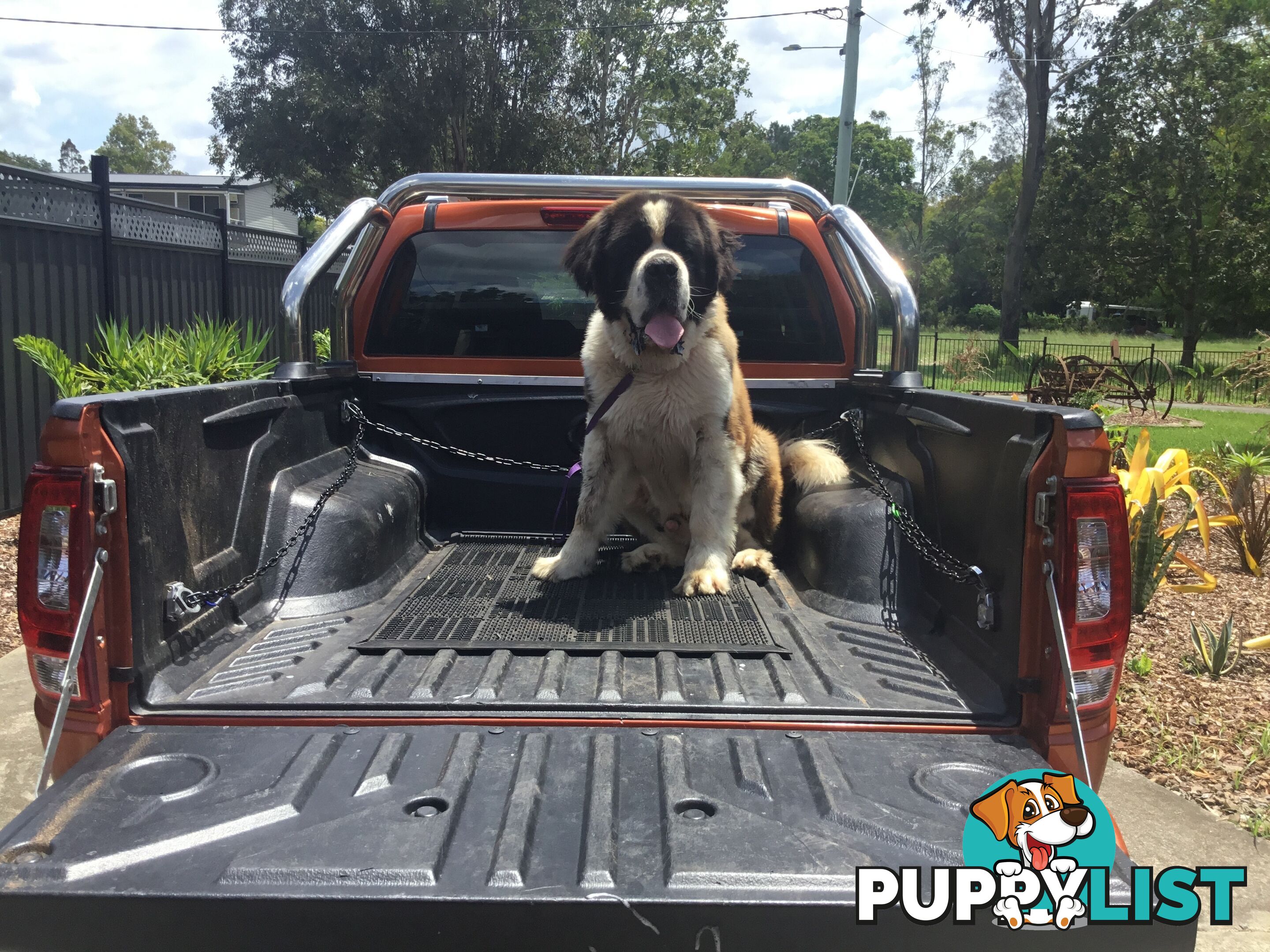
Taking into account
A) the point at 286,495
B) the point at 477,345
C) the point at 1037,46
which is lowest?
the point at 286,495

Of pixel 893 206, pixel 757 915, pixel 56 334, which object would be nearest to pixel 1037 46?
pixel 56 334

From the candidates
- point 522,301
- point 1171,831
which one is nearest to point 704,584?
point 522,301

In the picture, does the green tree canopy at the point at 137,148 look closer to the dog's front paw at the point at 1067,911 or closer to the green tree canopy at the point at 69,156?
the green tree canopy at the point at 69,156

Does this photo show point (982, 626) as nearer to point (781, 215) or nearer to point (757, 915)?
point (757, 915)

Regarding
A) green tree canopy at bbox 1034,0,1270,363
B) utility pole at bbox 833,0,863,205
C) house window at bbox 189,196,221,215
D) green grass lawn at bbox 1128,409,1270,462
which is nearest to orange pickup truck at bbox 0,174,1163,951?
green grass lawn at bbox 1128,409,1270,462

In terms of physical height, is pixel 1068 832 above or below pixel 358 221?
below

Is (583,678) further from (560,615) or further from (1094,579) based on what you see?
(1094,579)

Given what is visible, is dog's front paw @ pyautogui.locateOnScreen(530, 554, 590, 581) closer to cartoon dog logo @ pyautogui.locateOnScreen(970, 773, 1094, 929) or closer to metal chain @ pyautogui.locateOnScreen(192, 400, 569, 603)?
metal chain @ pyautogui.locateOnScreen(192, 400, 569, 603)

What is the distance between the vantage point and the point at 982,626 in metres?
2.38

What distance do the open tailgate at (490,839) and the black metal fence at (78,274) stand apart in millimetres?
4528

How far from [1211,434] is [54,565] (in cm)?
1646

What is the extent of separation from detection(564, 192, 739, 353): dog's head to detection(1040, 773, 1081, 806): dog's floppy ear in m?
2.13

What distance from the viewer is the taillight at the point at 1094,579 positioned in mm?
2053

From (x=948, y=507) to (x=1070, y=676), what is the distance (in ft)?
2.74
